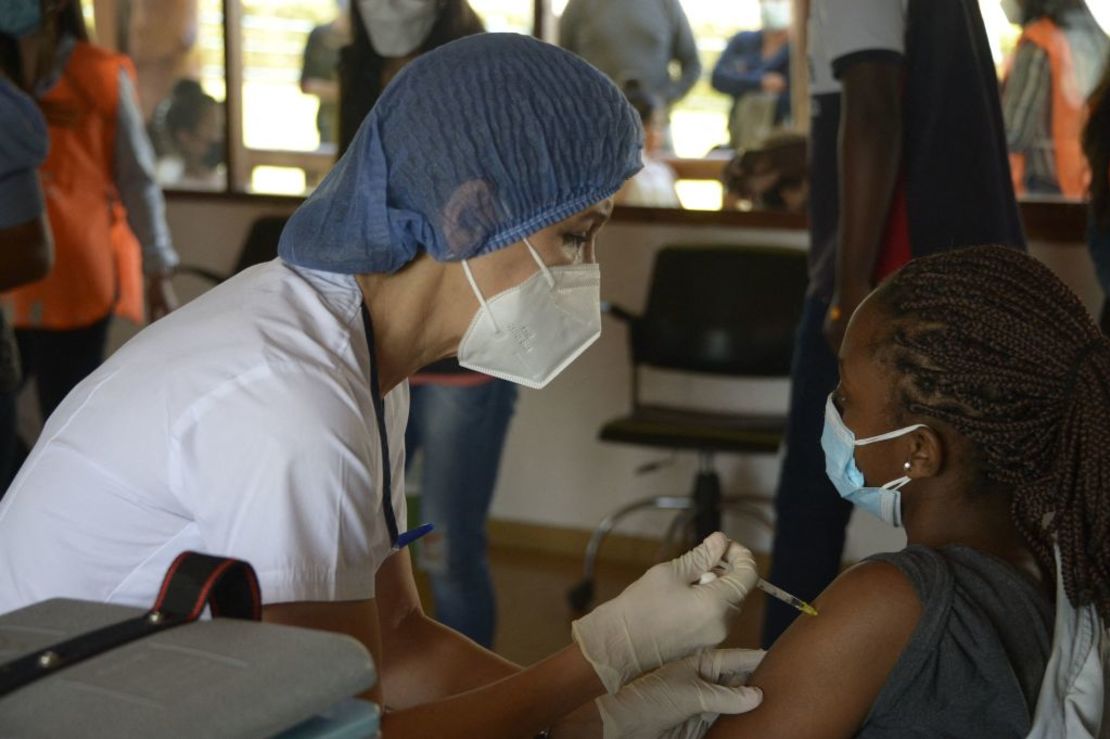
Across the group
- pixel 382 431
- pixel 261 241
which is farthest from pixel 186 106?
pixel 382 431

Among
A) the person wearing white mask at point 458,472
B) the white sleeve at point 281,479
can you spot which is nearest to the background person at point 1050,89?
the person wearing white mask at point 458,472

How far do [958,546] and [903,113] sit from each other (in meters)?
1.16

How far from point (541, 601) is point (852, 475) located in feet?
7.72

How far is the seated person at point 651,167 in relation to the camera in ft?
12.9

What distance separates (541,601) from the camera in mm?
3764

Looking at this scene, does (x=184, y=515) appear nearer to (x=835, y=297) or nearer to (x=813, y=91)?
(x=835, y=297)

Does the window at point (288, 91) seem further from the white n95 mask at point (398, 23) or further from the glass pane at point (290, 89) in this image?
the white n95 mask at point (398, 23)

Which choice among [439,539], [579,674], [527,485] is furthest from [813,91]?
[527,485]

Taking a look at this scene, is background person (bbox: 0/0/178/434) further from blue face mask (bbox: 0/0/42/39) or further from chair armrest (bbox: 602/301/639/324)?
chair armrest (bbox: 602/301/639/324)

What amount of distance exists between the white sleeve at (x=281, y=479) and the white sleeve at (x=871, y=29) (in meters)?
1.40

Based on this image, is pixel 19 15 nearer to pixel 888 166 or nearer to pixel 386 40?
pixel 386 40

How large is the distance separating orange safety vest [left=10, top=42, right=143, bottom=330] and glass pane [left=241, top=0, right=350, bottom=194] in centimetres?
102

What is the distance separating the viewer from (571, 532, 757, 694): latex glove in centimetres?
131

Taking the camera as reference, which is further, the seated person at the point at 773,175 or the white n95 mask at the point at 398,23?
the seated person at the point at 773,175
